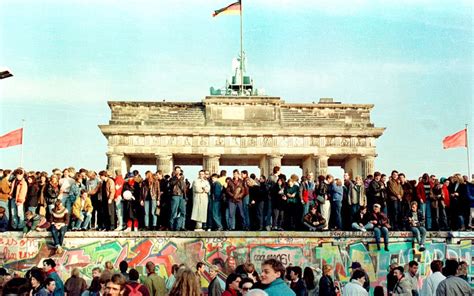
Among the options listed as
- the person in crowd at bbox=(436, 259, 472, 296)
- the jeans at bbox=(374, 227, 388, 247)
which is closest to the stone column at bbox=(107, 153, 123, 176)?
the jeans at bbox=(374, 227, 388, 247)

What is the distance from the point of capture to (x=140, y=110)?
4384 centimetres

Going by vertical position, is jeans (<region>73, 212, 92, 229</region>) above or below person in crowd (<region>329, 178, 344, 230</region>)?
below

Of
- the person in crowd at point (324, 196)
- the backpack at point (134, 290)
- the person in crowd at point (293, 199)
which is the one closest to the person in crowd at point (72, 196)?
the person in crowd at point (293, 199)

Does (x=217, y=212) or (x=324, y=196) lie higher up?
(x=324, y=196)

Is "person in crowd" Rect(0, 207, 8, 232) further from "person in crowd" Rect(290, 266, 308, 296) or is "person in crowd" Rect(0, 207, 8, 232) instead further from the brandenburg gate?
Answer: the brandenburg gate

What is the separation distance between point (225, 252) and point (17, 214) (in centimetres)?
554

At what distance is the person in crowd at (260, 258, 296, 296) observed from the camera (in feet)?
20.0

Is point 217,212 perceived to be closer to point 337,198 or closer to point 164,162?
point 337,198

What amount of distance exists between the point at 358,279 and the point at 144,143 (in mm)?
36254

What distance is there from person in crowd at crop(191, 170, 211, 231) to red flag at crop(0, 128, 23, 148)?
12.8m

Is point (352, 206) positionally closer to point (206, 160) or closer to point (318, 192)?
point (318, 192)

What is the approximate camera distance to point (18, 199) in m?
16.0

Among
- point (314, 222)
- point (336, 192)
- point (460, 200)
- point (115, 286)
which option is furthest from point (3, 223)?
point (460, 200)

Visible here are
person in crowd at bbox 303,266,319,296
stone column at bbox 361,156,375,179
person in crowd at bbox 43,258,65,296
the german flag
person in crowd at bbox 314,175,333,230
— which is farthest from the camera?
stone column at bbox 361,156,375,179
